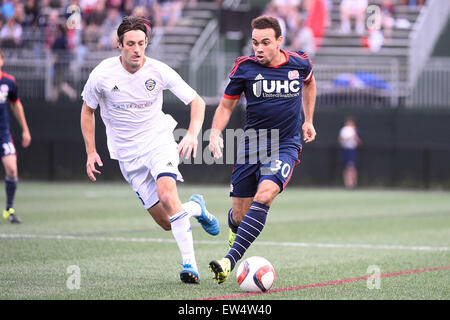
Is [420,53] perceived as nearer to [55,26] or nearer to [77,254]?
[55,26]

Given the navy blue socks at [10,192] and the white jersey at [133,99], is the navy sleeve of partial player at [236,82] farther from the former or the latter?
the navy blue socks at [10,192]

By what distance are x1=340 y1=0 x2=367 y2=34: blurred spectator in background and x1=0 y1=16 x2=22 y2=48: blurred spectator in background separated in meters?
10.8

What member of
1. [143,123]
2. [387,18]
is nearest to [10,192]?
[143,123]

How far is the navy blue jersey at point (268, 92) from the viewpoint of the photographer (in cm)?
838

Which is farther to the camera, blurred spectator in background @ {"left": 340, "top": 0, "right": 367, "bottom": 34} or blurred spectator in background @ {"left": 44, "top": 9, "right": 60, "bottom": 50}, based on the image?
blurred spectator in background @ {"left": 340, "top": 0, "right": 367, "bottom": 34}

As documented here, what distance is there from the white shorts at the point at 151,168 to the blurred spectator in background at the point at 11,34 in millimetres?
20639

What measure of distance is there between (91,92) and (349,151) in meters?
19.0

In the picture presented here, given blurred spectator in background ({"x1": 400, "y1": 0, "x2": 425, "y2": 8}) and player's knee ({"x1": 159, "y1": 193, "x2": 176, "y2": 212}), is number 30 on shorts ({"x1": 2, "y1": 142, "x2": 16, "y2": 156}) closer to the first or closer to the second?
player's knee ({"x1": 159, "y1": 193, "x2": 176, "y2": 212})

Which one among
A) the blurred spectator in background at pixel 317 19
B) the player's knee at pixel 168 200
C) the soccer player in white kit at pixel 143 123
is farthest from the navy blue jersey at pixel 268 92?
the blurred spectator in background at pixel 317 19

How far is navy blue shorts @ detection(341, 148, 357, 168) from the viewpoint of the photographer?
1054 inches

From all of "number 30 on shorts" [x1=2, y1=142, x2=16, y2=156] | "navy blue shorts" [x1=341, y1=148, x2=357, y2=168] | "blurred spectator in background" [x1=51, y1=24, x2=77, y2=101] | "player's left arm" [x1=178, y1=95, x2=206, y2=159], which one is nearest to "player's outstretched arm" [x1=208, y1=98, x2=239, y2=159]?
"player's left arm" [x1=178, y1=95, x2=206, y2=159]

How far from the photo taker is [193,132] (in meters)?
8.12
